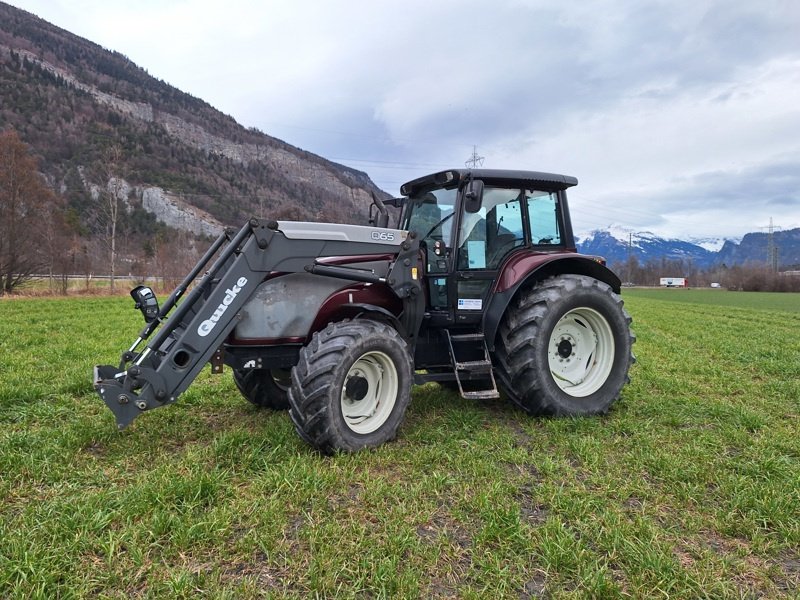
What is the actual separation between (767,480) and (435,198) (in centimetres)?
366

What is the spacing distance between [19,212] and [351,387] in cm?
3169

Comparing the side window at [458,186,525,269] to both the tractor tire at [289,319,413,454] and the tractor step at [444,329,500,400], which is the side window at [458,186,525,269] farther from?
the tractor tire at [289,319,413,454]

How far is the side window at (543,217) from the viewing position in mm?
5309

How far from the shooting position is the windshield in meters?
5.02

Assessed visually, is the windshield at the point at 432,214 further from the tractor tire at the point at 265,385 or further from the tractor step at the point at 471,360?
the tractor tire at the point at 265,385

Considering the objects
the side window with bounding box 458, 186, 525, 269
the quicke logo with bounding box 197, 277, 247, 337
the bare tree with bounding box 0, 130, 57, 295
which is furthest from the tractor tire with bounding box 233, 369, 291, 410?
the bare tree with bounding box 0, 130, 57, 295

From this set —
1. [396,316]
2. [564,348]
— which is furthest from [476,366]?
[564,348]

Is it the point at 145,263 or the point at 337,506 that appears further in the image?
the point at 145,263

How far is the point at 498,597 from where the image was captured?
223cm

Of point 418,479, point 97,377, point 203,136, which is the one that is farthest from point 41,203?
point 203,136

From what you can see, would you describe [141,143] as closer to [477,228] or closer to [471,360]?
[477,228]

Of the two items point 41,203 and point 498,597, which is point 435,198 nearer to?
point 498,597

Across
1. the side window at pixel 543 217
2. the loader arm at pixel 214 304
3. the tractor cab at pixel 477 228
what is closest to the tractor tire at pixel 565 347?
the tractor cab at pixel 477 228

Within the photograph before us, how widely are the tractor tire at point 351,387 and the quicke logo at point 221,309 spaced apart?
660mm
